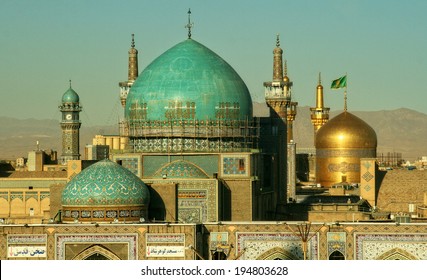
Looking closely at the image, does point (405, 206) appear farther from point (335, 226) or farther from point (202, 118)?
point (335, 226)

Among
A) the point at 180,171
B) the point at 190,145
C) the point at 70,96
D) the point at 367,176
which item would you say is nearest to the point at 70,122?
the point at 70,96

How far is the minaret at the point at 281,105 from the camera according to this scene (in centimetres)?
4631

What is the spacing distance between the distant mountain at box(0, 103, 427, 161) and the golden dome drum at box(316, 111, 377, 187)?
71.7 metres

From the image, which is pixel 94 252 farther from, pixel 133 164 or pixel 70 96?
pixel 70 96

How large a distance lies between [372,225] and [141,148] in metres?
10.2

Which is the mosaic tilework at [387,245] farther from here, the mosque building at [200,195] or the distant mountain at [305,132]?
the distant mountain at [305,132]

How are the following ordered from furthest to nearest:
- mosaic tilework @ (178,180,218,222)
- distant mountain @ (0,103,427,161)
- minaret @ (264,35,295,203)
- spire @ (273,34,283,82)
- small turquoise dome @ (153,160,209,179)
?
distant mountain @ (0,103,427,161) → spire @ (273,34,283,82) → minaret @ (264,35,295,203) → small turquoise dome @ (153,160,209,179) → mosaic tilework @ (178,180,218,222)

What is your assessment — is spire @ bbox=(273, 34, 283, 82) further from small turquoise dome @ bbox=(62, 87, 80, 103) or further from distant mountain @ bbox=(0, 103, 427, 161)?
distant mountain @ bbox=(0, 103, 427, 161)

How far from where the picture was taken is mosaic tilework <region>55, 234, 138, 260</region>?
33000 millimetres

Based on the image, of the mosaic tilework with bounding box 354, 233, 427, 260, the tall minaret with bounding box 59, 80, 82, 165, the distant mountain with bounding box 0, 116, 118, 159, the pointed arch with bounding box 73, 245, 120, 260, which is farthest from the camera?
the distant mountain with bounding box 0, 116, 118, 159

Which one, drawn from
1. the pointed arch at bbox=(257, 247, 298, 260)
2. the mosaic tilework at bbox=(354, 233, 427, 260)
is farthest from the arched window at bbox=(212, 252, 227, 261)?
the mosaic tilework at bbox=(354, 233, 427, 260)

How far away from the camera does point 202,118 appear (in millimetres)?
40438

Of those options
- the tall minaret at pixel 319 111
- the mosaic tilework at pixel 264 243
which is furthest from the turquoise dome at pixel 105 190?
the tall minaret at pixel 319 111

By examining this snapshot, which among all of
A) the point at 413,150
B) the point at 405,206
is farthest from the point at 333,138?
the point at 413,150
